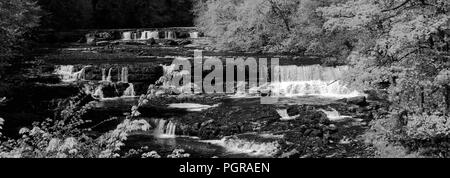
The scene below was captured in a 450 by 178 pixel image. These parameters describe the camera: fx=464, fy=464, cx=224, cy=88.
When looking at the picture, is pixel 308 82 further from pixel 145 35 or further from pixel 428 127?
pixel 145 35

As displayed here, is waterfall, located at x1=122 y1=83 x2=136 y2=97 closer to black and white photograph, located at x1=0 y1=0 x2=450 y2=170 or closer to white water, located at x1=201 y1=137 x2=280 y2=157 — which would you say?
black and white photograph, located at x1=0 y1=0 x2=450 y2=170

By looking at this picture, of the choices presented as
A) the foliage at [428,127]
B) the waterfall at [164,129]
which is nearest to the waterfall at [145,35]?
the waterfall at [164,129]

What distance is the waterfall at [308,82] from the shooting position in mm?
23609

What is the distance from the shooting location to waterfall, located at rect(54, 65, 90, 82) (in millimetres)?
25984

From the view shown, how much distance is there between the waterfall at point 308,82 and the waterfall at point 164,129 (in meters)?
7.29

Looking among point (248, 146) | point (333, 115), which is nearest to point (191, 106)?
point (248, 146)

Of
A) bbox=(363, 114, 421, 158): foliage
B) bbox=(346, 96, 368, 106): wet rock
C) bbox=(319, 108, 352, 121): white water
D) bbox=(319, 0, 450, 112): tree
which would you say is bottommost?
bbox=(319, 108, 352, 121): white water

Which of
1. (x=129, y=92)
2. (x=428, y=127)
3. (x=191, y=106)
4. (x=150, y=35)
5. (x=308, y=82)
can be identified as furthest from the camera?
(x=150, y=35)

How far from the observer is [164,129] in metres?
18.0

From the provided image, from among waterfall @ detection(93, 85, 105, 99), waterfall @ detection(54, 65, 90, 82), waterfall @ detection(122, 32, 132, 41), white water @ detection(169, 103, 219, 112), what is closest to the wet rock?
white water @ detection(169, 103, 219, 112)

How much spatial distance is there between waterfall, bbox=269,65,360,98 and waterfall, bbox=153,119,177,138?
729 cm

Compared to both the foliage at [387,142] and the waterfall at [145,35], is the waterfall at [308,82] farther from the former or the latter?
the waterfall at [145,35]

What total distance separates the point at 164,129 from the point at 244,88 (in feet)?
25.0
